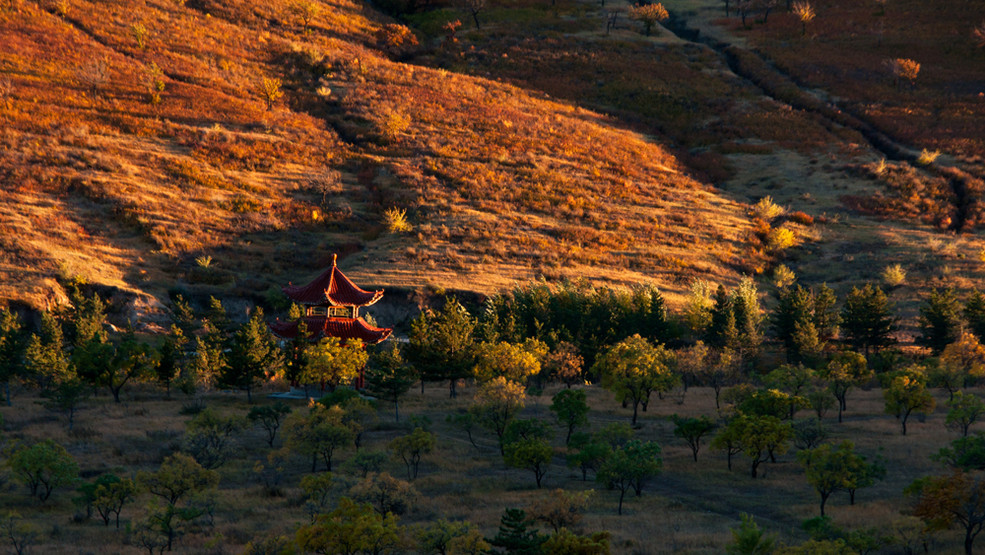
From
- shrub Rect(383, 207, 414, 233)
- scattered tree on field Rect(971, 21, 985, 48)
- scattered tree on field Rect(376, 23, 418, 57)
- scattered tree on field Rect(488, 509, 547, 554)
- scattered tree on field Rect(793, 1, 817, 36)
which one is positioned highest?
scattered tree on field Rect(793, 1, 817, 36)

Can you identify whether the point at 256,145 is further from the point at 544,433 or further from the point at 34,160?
the point at 544,433

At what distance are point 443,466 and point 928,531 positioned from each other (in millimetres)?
22223

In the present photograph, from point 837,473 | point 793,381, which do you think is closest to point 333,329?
point 793,381

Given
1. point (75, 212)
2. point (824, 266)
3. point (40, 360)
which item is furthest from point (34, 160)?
point (824, 266)

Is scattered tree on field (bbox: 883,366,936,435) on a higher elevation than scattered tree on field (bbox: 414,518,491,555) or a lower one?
higher

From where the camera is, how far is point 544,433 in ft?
136

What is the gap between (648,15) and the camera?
160 m

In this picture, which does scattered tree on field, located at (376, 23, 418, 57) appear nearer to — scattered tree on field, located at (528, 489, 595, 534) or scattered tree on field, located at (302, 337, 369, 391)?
scattered tree on field, located at (302, 337, 369, 391)

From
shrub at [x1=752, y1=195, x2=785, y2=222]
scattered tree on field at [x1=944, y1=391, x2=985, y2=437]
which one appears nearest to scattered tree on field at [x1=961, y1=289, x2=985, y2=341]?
scattered tree on field at [x1=944, y1=391, x2=985, y2=437]

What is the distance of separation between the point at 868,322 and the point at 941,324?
5175 millimetres

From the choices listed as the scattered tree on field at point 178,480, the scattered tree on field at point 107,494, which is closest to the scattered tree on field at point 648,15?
the scattered tree on field at point 178,480

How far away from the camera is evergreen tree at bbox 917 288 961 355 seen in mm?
62000

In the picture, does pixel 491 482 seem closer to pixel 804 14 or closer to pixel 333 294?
pixel 333 294

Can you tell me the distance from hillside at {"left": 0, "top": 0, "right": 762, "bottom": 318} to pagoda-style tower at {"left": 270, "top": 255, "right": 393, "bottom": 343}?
16.2m
